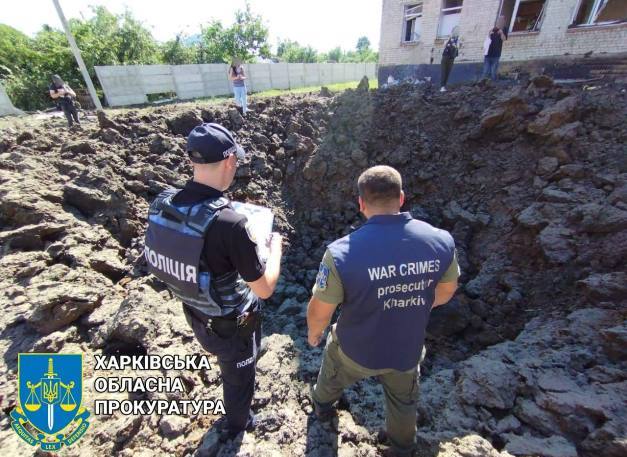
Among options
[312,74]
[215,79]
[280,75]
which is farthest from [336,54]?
[215,79]

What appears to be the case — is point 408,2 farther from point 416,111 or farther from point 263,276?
point 263,276

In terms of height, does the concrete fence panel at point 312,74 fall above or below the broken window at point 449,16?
below

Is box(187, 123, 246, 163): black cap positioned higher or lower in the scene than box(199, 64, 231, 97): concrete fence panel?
higher

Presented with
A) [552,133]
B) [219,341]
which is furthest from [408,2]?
[219,341]

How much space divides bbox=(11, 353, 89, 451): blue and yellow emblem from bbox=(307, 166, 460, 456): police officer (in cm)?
184

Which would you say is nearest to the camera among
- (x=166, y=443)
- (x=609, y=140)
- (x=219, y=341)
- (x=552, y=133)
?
(x=219, y=341)

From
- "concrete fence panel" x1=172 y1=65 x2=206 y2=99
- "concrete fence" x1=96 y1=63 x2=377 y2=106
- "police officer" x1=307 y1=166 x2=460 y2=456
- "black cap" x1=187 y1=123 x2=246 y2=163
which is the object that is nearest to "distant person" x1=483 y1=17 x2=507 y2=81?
"police officer" x1=307 y1=166 x2=460 y2=456

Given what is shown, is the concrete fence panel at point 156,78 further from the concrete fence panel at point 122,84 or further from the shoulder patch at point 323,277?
the shoulder patch at point 323,277

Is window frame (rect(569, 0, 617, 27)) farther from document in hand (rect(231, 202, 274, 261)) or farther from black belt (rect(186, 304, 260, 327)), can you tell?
black belt (rect(186, 304, 260, 327))

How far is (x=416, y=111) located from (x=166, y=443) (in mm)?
7220

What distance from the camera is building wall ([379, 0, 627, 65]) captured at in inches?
334

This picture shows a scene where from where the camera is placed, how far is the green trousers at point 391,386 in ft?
6.19

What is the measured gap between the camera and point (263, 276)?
1.67 metres

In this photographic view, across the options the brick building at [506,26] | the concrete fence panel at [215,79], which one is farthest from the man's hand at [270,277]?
the concrete fence panel at [215,79]
